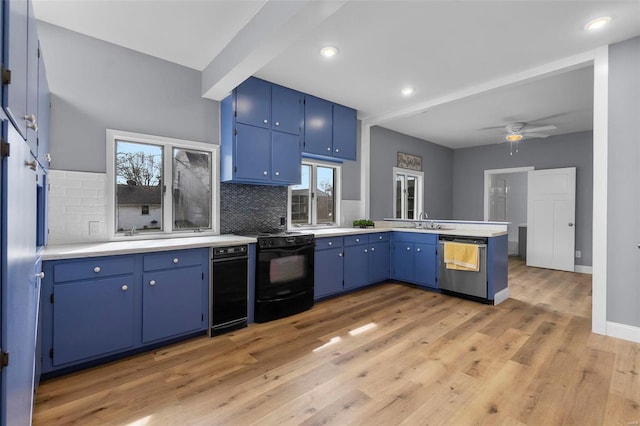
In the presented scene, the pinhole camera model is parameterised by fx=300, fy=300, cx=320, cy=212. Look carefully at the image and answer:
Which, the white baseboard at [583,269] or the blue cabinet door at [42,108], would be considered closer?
the blue cabinet door at [42,108]

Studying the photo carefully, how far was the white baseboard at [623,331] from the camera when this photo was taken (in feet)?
8.99

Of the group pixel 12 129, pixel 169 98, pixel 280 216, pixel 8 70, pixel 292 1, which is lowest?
pixel 280 216

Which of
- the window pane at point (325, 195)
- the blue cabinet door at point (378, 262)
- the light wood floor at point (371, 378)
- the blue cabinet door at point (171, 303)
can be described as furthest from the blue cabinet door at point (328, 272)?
the blue cabinet door at point (171, 303)

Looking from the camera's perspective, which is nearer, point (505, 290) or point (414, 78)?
point (414, 78)

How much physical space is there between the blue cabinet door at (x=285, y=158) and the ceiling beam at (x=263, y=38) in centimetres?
80

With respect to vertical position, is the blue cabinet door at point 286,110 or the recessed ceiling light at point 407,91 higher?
the recessed ceiling light at point 407,91

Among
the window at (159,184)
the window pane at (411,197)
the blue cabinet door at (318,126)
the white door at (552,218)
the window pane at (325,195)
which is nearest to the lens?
the window at (159,184)

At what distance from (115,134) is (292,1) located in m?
2.10

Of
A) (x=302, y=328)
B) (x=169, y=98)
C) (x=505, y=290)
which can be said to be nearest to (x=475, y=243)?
(x=505, y=290)

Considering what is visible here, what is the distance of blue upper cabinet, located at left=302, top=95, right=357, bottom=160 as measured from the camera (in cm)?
412

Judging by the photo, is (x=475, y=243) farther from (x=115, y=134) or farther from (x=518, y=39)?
(x=115, y=134)

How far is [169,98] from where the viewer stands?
10.4 feet

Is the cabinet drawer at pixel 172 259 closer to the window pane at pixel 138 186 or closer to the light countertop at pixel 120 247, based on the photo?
the light countertop at pixel 120 247

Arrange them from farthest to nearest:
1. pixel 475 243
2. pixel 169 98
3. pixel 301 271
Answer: pixel 475 243 → pixel 301 271 → pixel 169 98
